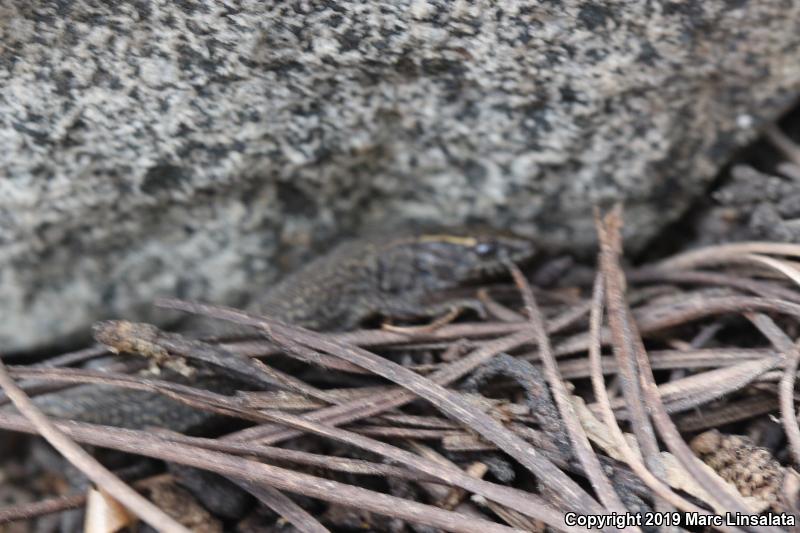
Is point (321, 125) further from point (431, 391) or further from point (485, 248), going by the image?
point (431, 391)

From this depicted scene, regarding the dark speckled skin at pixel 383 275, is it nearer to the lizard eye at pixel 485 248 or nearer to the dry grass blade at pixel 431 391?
the lizard eye at pixel 485 248

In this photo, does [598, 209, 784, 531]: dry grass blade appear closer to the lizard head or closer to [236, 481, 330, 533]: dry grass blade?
the lizard head

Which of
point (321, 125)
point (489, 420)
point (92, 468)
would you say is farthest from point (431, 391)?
point (321, 125)

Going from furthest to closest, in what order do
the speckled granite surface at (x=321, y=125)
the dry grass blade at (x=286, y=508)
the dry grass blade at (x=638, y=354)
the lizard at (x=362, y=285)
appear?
the lizard at (x=362, y=285)
the speckled granite surface at (x=321, y=125)
the dry grass blade at (x=286, y=508)
the dry grass blade at (x=638, y=354)

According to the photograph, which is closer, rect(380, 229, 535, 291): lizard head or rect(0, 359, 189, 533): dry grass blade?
rect(0, 359, 189, 533): dry grass blade

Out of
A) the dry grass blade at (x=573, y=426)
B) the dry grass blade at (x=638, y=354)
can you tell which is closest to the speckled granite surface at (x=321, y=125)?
the dry grass blade at (x=638, y=354)

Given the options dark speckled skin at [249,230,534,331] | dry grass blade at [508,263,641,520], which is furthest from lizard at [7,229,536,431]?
dry grass blade at [508,263,641,520]

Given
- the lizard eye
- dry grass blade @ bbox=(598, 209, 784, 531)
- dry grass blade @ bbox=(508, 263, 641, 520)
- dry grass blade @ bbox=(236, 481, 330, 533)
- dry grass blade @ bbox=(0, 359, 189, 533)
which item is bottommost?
dry grass blade @ bbox=(236, 481, 330, 533)
